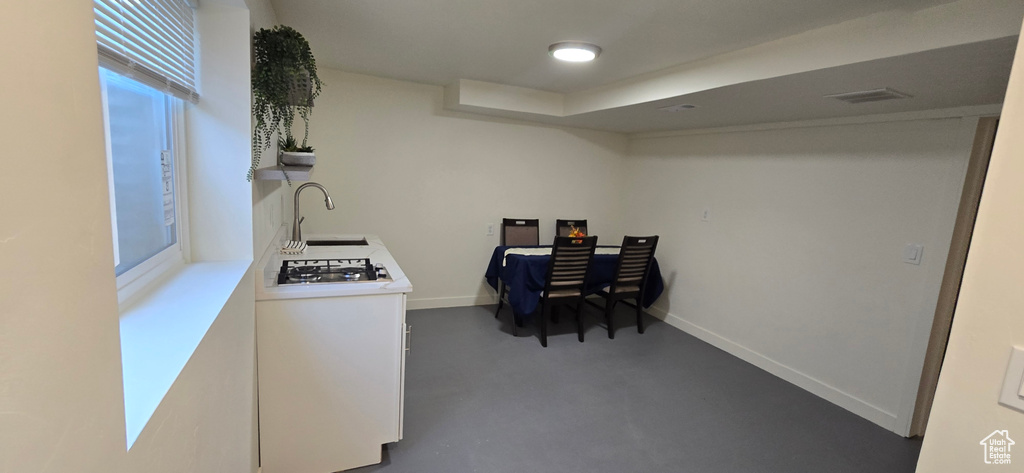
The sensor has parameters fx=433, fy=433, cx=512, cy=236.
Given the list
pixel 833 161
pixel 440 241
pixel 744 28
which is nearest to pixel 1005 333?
pixel 744 28

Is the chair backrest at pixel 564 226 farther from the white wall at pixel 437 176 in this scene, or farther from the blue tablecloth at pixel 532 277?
the blue tablecloth at pixel 532 277

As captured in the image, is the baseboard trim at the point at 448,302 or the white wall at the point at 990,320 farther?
the baseboard trim at the point at 448,302

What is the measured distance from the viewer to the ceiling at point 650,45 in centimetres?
179

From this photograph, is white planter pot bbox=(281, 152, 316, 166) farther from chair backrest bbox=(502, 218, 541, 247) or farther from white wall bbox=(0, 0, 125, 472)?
chair backrest bbox=(502, 218, 541, 247)

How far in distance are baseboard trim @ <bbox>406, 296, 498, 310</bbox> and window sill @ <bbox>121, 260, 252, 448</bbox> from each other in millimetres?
2807

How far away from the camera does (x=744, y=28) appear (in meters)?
2.04

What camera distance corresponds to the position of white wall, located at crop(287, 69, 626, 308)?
12.2 feet

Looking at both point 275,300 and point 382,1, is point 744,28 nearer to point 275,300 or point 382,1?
point 382,1

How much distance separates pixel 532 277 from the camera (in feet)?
11.7

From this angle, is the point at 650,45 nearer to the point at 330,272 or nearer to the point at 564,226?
the point at 330,272

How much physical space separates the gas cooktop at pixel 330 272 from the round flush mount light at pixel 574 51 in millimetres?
1569

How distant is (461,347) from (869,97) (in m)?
3.02

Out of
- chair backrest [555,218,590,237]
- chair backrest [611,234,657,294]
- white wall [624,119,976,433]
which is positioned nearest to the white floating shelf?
chair backrest [611,234,657,294]
